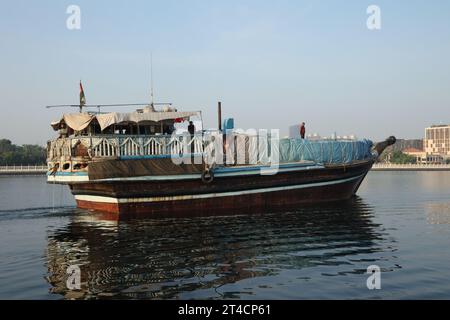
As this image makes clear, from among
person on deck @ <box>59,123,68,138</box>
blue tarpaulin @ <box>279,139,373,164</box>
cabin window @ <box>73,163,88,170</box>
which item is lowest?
cabin window @ <box>73,163,88,170</box>

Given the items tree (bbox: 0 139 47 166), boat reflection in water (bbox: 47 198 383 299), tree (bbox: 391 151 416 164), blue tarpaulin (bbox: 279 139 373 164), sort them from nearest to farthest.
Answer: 1. boat reflection in water (bbox: 47 198 383 299)
2. blue tarpaulin (bbox: 279 139 373 164)
3. tree (bbox: 0 139 47 166)
4. tree (bbox: 391 151 416 164)

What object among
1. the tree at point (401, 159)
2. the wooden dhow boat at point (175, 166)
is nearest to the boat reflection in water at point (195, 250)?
the wooden dhow boat at point (175, 166)

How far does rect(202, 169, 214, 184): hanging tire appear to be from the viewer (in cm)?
2184

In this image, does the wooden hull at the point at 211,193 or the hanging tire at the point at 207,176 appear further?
the hanging tire at the point at 207,176

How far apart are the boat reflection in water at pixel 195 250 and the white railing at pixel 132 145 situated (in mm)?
3190

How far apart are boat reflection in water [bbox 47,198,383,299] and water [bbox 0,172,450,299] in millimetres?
33

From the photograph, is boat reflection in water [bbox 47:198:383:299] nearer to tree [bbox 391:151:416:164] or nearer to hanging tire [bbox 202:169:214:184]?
hanging tire [bbox 202:169:214:184]

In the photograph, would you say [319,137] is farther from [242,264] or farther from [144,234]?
[242,264]

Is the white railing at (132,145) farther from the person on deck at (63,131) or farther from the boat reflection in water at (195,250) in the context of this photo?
the boat reflection in water at (195,250)

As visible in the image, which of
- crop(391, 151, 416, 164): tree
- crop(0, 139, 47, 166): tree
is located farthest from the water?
crop(391, 151, 416, 164): tree

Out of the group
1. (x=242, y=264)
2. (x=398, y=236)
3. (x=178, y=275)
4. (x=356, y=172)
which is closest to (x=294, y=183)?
(x=356, y=172)

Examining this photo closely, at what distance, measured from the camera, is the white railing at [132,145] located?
21797 mm

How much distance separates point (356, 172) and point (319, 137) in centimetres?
344
